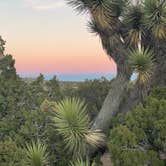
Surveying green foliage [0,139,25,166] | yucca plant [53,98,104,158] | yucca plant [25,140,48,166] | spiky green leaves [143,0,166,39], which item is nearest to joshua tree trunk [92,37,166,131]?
spiky green leaves [143,0,166,39]

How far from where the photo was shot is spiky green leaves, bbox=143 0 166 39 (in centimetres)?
1697

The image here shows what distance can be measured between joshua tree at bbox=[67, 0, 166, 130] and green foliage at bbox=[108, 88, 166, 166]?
8.78 ft

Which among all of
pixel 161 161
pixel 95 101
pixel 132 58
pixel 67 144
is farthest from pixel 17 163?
pixel 95 101

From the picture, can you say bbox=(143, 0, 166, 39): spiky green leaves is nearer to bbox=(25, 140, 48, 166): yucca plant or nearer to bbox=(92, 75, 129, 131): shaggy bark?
bbox=(92, 75, 129, 131): shaggy bark

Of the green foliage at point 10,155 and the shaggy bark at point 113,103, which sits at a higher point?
the shaggy bark at point 113,103

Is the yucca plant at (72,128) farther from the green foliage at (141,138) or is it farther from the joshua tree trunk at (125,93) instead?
the joshua tree trunk at (125,93)

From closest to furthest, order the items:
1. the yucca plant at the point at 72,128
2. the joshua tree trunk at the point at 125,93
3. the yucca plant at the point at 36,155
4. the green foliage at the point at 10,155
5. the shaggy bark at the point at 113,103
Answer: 1. the green foliage at the point at 10,155
2. the yucca plant at the point at 36,155
3. the yucca plant at the point at 72,128
4. the joshua tree trunk at the point at 125,93
5. the shaggy bark at the point at 113,103

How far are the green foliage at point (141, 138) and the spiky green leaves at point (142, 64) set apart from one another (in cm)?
230

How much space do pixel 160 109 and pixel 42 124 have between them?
3.95 meters

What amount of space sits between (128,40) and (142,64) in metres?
1.60

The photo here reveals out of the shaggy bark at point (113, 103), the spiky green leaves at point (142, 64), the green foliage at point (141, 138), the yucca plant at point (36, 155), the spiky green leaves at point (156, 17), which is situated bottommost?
the yucca plant at point (36, 155)

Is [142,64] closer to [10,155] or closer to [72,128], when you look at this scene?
[72,128]

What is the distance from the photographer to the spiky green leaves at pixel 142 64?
659 inches

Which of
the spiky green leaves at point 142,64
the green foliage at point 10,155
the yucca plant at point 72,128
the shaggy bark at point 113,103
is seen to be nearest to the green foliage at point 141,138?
the yucca plant at point 72,128
